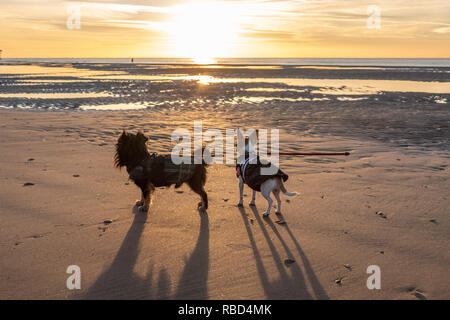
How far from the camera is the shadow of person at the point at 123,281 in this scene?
3666 mm

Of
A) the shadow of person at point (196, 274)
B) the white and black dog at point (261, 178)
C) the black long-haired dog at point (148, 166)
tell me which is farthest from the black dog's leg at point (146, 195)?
the white and black dog at point (261, 178)

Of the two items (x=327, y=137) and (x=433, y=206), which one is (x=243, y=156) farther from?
(x=327, y=137)

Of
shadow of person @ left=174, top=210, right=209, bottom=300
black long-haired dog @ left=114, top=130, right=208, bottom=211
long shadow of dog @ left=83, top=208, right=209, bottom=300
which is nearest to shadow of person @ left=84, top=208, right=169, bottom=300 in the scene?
long shadow of dog @ left=83, top=208, right=209, bottom=300

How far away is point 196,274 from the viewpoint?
4070 millimetres

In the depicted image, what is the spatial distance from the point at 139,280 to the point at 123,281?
176 mm

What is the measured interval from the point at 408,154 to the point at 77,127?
10821mm

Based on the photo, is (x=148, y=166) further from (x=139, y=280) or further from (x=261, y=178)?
(x=139, y=280)

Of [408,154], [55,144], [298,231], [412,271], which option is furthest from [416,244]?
[55,144]

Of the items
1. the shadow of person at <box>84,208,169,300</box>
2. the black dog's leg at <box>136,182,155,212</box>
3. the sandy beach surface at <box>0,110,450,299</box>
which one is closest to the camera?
the shadow of person at <box>84,208,169,300</box>

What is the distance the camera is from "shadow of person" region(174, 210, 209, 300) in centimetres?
371

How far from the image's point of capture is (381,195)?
651 centimetres

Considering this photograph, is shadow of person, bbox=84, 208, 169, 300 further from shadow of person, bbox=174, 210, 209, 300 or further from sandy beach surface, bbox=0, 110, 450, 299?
shadow of person, bbox=174, 210, 209, 300

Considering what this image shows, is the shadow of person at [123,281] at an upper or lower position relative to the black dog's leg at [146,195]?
lower

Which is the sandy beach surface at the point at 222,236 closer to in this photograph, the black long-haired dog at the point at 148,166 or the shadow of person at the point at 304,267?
the shadow of person at the point at 304,267
